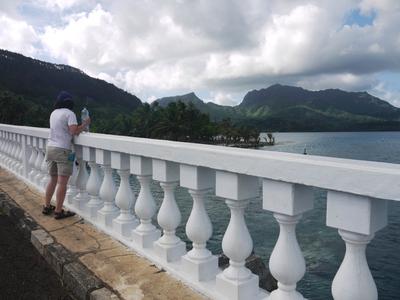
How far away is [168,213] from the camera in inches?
103

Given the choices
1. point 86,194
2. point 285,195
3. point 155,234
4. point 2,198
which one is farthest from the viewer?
point 2,198

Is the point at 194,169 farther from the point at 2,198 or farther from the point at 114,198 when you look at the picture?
the point at 2,198

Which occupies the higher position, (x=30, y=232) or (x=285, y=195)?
(x=285, y=195)

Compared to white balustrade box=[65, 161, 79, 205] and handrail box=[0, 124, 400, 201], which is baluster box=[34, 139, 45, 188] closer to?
white balustrade box=[65, 161, 79, 205]

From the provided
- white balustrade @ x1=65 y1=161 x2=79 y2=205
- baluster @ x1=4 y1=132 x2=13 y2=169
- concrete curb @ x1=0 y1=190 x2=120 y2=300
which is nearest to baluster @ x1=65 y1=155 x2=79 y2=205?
white balustrade @ x1=65 y1=161 x2=79 y2=205

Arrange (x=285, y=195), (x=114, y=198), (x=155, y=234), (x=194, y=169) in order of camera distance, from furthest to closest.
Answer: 1. (x=114, y=198)
2. (x=155, y=234)
3. (x=194, y=169)
4. (x=285, y=195)

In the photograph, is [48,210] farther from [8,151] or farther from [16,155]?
[8,151]

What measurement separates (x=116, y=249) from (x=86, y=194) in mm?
1263

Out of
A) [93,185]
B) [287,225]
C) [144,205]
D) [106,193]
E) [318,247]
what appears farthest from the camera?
[318,247]

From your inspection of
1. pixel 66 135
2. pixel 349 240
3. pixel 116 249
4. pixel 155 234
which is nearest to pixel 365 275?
pixel 349 240

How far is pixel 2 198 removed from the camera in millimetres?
4926

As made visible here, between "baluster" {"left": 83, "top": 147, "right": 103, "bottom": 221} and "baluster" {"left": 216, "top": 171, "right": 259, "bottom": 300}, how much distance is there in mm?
2002

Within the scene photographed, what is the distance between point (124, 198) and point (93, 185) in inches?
29.1

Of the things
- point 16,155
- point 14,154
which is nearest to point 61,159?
point 16,155
